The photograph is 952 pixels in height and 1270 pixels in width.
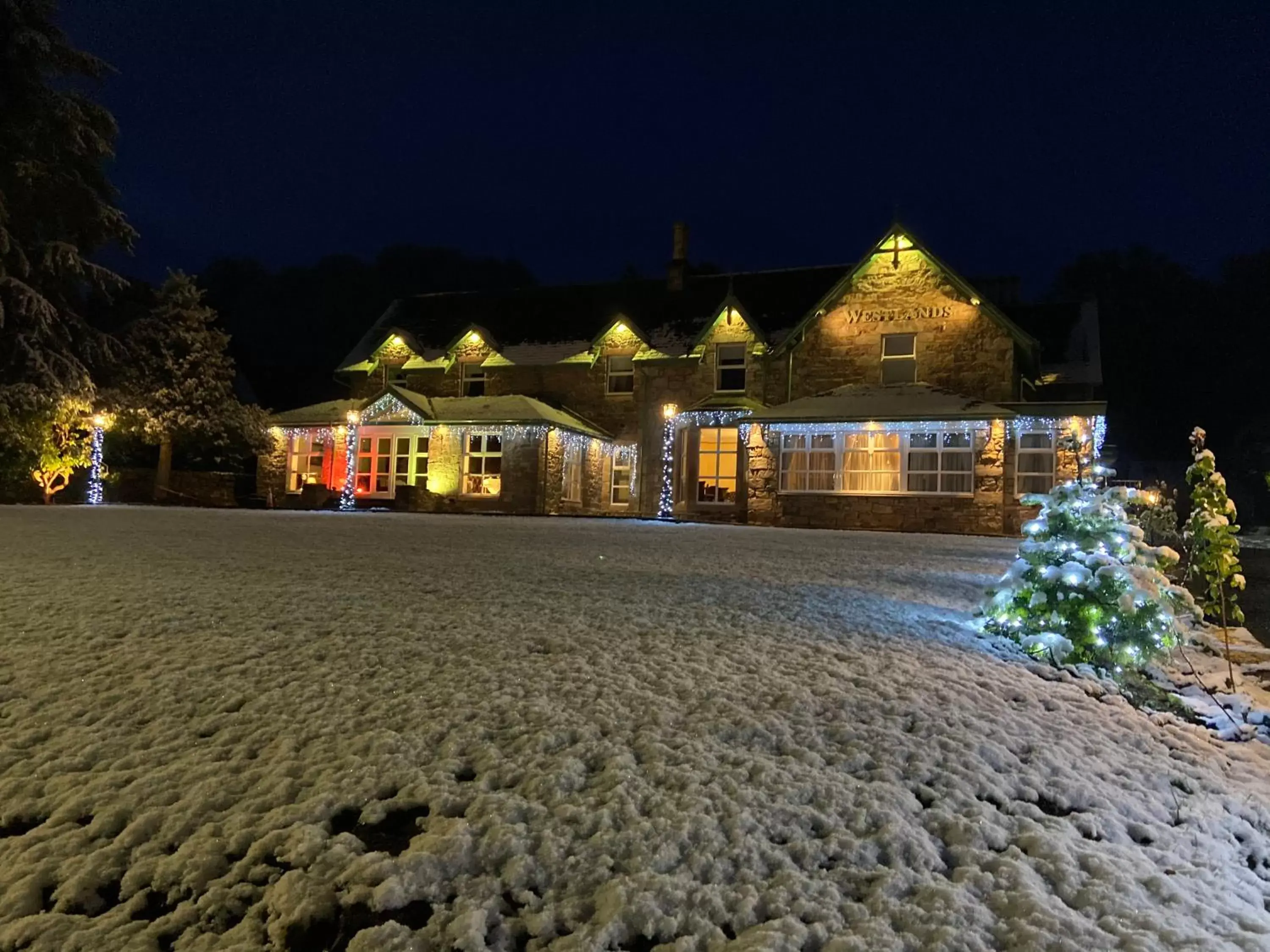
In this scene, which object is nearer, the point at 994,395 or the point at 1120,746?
the point at 1120,746

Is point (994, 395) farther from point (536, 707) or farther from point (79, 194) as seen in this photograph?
point (79, 194)

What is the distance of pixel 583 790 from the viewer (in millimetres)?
2752

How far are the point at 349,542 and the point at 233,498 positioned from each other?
18.1m

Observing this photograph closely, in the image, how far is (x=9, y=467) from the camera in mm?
19750

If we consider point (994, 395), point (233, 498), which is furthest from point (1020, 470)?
point (233, 498)

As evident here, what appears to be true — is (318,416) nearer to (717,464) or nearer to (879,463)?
(717,464)

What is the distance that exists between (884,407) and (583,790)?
17635 mm

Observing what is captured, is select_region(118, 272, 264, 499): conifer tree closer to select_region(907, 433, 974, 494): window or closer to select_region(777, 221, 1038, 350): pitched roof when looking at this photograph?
select_region(777, 221, 1038, 350): pitched roof

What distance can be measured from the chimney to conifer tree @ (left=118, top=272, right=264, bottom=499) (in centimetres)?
1396

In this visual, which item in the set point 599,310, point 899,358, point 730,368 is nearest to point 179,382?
point 599,310

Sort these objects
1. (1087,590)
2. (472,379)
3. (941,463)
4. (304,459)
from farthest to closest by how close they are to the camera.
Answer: (472,379) → (304,459) → (941,463) → (1087,590)

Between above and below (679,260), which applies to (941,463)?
below

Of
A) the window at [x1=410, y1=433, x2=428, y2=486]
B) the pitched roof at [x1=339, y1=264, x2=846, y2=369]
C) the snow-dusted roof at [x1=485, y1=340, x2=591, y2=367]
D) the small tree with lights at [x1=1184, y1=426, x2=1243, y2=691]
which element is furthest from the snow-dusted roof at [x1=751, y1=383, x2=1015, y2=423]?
the small tree with lights at [x1=1184, y1=426, x2=1243, y2=691]

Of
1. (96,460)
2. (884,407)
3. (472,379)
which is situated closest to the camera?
(884,407)
